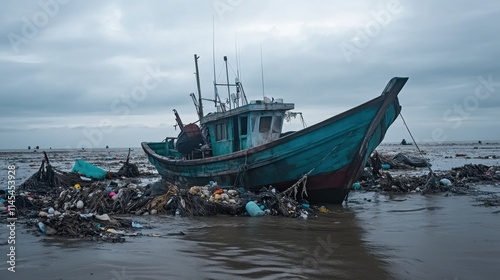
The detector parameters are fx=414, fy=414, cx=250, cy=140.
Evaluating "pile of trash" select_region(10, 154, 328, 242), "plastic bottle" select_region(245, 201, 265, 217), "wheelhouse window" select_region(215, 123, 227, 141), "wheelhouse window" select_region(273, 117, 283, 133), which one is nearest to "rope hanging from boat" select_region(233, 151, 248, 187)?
"pile of trash" select_region(10, 154, 328, 242)

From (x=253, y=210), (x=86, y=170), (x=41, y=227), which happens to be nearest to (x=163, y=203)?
(x=253, y=210)

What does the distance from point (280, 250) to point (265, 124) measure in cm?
660

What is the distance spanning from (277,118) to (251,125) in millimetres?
851

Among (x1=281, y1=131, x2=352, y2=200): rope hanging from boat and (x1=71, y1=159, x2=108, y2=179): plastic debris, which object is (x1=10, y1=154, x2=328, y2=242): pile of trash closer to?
(x1=281, y1=131, x2=352, y2=200): rope hanging from boat

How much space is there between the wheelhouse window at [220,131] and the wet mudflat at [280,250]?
4.79m

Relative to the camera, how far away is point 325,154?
10.2 metres

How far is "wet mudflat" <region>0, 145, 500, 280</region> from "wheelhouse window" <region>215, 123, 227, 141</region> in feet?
15.7

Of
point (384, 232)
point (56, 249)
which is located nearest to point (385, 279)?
point (384, 232)

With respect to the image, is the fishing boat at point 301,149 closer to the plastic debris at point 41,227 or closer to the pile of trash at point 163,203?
the pile of trash at point 163,203

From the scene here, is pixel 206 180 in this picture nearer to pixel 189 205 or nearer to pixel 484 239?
pixel 189 205

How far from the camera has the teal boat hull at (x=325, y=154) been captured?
997 cm

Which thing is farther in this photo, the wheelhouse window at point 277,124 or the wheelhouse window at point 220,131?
the wheelhouse window at point 220,131

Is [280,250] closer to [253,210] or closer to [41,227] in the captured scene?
[253,210]

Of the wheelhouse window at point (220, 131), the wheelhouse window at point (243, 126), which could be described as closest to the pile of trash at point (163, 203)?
the wheelhouse window at point (243, 126)
